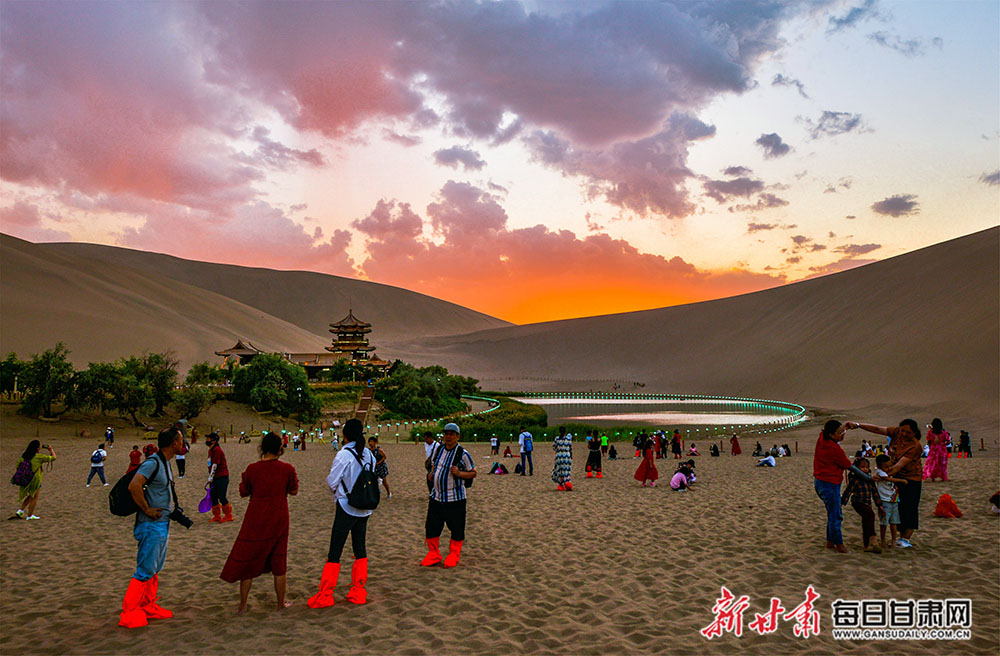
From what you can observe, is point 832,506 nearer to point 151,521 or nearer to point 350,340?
point 151,521

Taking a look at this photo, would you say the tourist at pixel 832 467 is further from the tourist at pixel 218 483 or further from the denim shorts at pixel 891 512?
the tourist at pixel 218 483

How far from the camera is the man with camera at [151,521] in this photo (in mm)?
5828

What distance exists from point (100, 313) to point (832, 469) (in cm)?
9174

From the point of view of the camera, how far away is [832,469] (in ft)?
25.9

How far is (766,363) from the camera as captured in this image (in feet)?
245

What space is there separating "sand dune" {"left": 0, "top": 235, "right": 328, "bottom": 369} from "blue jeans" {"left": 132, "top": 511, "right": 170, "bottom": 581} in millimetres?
73794

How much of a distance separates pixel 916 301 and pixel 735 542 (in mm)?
74068

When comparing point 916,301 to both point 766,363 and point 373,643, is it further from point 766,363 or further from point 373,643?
point 373,643

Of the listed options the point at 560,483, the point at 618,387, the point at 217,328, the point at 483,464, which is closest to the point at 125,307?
the point at 217,328

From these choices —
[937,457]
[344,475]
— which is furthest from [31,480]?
[937,457]

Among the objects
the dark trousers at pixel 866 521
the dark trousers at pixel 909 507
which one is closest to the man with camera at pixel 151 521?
the dark trousers at pixel 866 521

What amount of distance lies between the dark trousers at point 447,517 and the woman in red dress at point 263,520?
1.94 m

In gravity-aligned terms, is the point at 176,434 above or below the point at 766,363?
below

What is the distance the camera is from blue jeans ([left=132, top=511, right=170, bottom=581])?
584 centimetres
